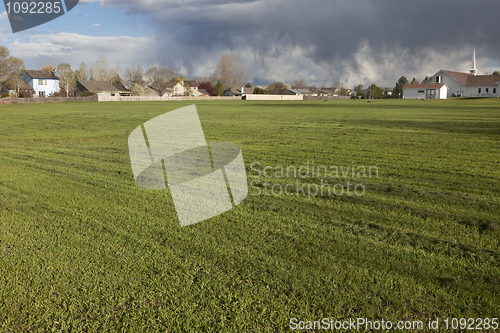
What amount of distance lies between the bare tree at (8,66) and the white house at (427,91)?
79451 millimetres

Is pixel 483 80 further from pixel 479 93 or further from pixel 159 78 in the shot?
pixel 159 78

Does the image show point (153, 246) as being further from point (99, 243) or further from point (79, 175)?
point (79, 175)

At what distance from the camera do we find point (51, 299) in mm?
2762

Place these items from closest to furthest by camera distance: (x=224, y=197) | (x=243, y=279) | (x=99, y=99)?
1. (x=243, y=279)
2. (x=224, y=197)
3. (x=99, y=99)

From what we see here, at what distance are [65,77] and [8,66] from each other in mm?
26579

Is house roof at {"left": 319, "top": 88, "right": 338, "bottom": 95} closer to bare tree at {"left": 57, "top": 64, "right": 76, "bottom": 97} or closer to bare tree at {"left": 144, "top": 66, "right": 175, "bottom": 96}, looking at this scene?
bare tree at {"left": 144, "top": 66, "right": 175, "bottom": 96}

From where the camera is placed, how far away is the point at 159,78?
387ft

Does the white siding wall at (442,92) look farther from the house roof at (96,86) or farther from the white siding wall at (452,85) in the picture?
the house roof at (96,86)

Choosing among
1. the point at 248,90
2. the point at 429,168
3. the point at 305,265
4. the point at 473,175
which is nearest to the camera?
the point at 305,265

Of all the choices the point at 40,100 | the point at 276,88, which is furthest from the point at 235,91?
the point at 40,100

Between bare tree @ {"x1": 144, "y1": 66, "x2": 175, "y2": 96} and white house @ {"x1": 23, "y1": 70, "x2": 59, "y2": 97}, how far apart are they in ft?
90.6

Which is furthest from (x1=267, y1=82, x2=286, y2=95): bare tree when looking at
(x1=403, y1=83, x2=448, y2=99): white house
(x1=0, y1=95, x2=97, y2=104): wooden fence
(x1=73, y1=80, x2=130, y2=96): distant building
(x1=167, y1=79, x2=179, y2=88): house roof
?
(x1=0, y1=95, x2=97, y2=104): wooden fence

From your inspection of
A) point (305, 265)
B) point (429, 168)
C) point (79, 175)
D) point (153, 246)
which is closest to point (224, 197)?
point (153, 246)

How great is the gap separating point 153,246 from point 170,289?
85cm
